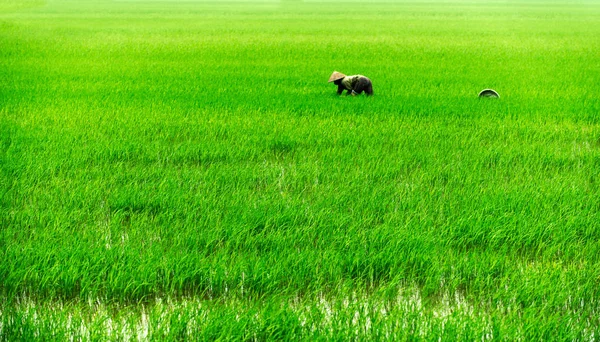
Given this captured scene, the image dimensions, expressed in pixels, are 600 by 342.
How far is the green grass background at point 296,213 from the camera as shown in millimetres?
2707

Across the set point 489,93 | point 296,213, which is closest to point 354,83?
point 489,93

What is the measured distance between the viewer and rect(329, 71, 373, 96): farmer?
8.73m

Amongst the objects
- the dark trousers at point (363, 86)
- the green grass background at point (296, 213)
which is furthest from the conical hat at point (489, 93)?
the dark trousers at point (363, 86)

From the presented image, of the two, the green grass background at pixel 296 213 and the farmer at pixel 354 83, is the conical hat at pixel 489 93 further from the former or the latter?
the farmer at pixel 354 83

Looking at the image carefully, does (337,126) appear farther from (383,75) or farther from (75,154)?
(383,75)

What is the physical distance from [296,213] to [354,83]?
518 cm

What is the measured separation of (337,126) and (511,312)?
407 cm

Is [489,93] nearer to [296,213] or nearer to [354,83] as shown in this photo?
[354,83]

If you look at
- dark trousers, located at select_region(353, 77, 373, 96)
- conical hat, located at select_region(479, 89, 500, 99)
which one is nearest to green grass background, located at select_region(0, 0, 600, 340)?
conical hat, located at select_region(479, 89, 500, 99)

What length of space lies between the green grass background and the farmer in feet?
0.99

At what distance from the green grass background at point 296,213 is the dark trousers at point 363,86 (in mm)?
339

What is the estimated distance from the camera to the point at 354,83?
8.81 meters

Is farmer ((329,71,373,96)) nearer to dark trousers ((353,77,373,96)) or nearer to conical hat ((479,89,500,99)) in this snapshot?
dark trousers ((353,77,373,96))

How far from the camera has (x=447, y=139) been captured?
6195 mm
